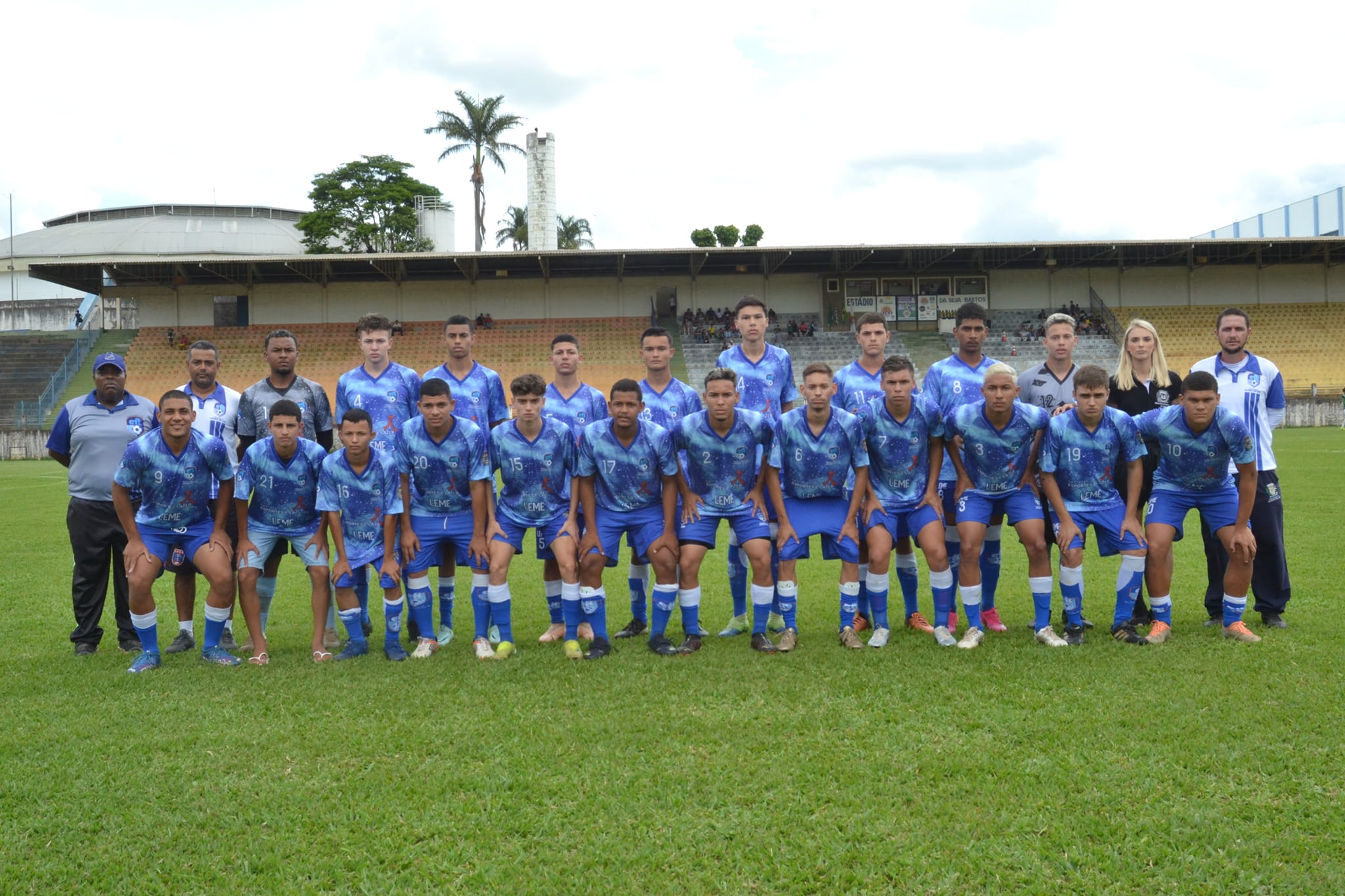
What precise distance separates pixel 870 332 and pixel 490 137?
38.7m

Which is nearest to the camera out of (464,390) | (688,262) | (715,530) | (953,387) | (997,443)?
(997,443)

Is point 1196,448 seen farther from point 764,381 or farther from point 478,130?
point 478,130

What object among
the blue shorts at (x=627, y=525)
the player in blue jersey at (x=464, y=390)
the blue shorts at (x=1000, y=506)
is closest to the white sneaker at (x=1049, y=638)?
the blue shorts at (x=1000, y=506)

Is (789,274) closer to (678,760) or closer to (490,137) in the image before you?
(490,137)

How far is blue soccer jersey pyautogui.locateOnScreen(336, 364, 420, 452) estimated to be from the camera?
20.6 feet

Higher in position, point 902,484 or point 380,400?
point 380,400

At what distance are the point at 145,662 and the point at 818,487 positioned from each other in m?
4.09

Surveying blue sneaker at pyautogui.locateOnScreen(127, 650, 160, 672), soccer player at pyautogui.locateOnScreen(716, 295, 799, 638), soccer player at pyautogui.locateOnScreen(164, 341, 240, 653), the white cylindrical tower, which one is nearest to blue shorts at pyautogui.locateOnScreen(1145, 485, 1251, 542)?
soccer player at pyautogui.locateOnScreen(716, 295, 799, 638)

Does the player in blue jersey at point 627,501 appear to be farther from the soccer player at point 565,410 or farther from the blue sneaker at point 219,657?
the blue sneaker at point 219,657

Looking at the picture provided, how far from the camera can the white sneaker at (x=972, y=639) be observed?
5.39 metres

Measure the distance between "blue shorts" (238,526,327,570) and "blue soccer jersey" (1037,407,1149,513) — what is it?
4.40 metres

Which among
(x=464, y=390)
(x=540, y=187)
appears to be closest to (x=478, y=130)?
(x=540, y=187)

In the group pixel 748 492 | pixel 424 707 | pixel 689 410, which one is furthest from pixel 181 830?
pixel 689 410

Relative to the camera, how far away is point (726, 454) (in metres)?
5.60
